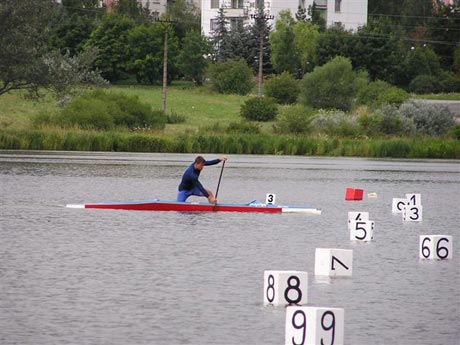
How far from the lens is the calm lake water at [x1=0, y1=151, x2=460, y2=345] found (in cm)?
1566

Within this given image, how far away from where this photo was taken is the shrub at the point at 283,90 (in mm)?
91375

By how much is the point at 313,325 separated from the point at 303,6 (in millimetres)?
111480

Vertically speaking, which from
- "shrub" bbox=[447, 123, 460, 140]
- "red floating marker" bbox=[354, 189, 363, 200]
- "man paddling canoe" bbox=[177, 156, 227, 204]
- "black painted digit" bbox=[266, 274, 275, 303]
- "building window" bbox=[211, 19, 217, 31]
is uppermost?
"black painted digit" bbox=[266, 274, 275, 303]

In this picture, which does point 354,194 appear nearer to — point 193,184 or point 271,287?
point 193,184

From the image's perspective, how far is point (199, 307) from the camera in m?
17.2

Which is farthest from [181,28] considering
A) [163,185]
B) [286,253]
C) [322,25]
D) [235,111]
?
[286,253]

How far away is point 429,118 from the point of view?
228ft

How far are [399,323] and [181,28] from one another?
105675 millimetres

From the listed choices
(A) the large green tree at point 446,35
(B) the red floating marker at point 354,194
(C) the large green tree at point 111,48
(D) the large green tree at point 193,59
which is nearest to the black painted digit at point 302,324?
(B) the red floating marker at point 354,194

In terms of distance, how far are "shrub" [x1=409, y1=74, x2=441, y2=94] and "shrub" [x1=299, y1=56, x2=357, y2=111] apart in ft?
60.8

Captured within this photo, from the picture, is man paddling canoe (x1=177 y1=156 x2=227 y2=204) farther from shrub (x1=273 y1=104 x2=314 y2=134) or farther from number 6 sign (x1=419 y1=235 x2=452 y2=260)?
shrub (x1=273 y1=104 x2=314 y2=134)

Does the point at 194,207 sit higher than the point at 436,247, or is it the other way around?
the point at 436,247

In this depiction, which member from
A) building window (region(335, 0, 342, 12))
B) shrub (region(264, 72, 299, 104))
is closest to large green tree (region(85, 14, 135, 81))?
shrub (region(264, 72, 299, 104))

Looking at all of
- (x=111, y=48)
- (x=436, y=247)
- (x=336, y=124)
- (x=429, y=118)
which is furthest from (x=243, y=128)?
(x=436, y=247)
